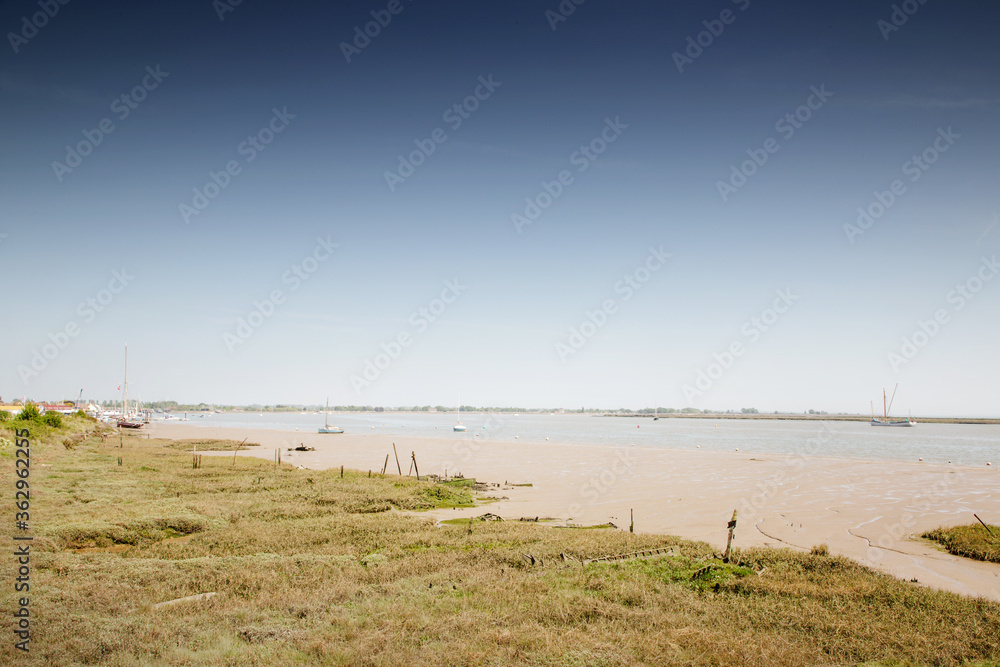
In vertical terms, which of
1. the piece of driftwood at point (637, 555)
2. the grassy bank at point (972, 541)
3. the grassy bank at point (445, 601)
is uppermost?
the grassy bank at point (445, 601)

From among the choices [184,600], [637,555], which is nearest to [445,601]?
[184,600]

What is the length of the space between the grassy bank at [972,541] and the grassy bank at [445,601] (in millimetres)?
6673

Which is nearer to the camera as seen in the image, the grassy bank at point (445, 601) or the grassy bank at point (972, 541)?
the grassy bank at point (445, 601)

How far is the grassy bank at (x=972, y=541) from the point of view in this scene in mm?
19930

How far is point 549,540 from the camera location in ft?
66.3

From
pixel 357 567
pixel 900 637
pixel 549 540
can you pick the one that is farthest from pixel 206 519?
pixel 900 637

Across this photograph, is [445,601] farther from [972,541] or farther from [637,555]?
[972,541]

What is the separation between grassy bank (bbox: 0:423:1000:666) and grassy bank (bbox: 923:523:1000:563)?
667 cm

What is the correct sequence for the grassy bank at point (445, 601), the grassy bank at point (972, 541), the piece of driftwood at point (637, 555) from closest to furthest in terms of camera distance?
the grassy bank at point (445, 601)
the piece of driftwood at point (637, 555)
the grassy bank at point (972, 541)

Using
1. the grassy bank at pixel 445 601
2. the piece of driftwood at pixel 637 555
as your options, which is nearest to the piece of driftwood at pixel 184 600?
the grassy bank at pixel 445 601

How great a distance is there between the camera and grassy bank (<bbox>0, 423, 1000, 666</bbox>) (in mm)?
10586

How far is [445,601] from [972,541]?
20.6 meters

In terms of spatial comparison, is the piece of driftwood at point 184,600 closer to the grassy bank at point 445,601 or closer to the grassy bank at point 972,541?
the grassy bank at point 445,601

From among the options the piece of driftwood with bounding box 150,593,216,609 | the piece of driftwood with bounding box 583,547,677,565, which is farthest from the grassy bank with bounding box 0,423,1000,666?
the piece of driftwood with bounding box 583,547,677,565
